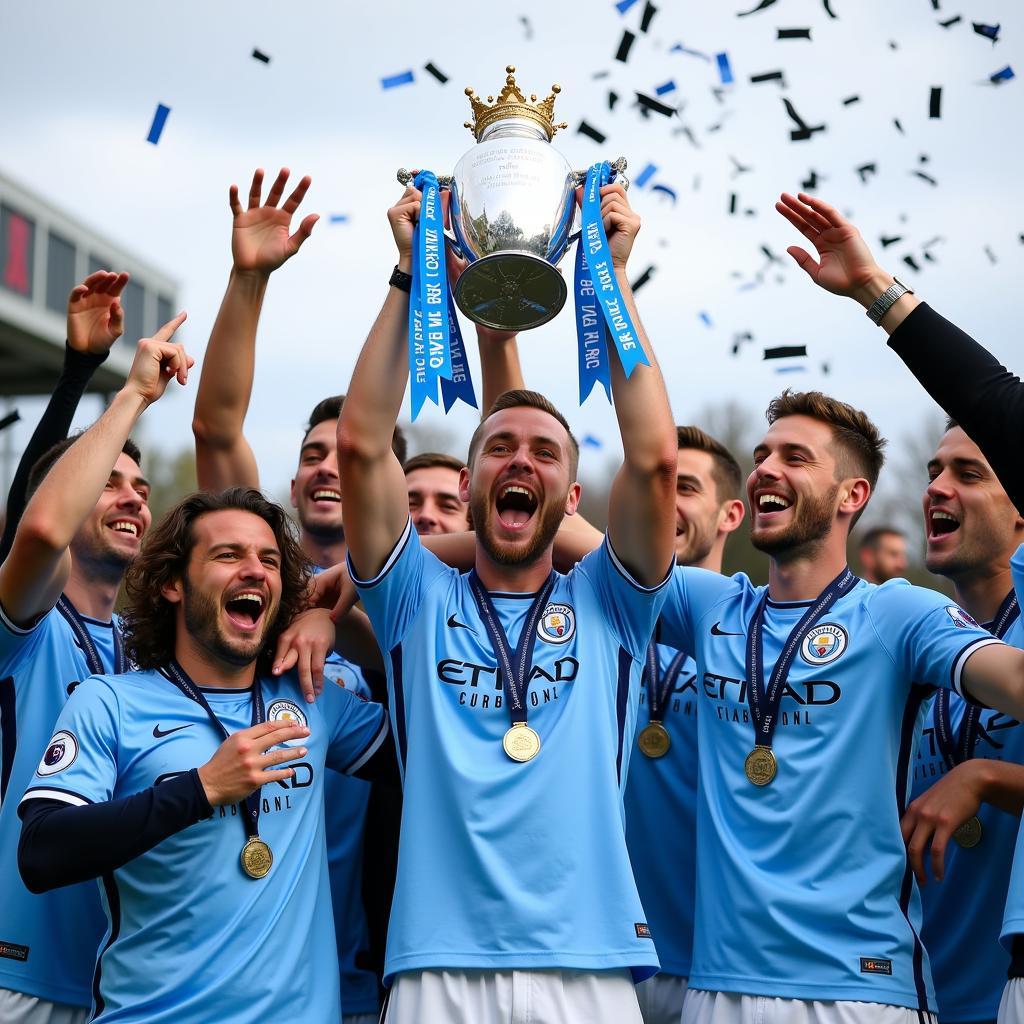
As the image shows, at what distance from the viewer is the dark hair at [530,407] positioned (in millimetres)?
4723

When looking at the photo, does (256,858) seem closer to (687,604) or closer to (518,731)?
(518,731)

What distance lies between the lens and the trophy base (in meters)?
4.08

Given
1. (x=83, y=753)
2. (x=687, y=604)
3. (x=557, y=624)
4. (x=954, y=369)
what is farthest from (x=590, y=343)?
(x=83, y=753)

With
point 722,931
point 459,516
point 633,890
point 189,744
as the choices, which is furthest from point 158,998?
point 459,516

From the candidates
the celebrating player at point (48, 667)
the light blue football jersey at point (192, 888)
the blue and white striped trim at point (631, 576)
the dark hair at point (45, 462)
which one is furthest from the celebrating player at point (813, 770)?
the dark hair at point (45, 462)

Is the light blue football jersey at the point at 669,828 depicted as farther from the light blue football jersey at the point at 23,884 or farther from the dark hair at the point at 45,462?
the dark hair at the point at 45,462

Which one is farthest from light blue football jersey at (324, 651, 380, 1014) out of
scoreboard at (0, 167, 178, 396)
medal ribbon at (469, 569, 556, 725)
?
scoreboard at (0, 167, 178, 396)

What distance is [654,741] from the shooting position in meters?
4.82

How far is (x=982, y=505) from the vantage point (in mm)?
4902

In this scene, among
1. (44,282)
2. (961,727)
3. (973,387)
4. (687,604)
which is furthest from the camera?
(44,282)

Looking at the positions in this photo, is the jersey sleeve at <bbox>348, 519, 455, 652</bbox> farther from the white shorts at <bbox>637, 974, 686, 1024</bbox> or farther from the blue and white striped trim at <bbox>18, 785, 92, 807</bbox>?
the white shorts at <bbox>637, 974, 686, 1024</bbox>

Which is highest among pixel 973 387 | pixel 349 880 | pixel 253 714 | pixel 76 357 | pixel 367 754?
pixel 76 357

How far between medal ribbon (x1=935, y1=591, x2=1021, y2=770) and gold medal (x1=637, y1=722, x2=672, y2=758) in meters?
0.93

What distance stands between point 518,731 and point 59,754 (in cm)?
134
